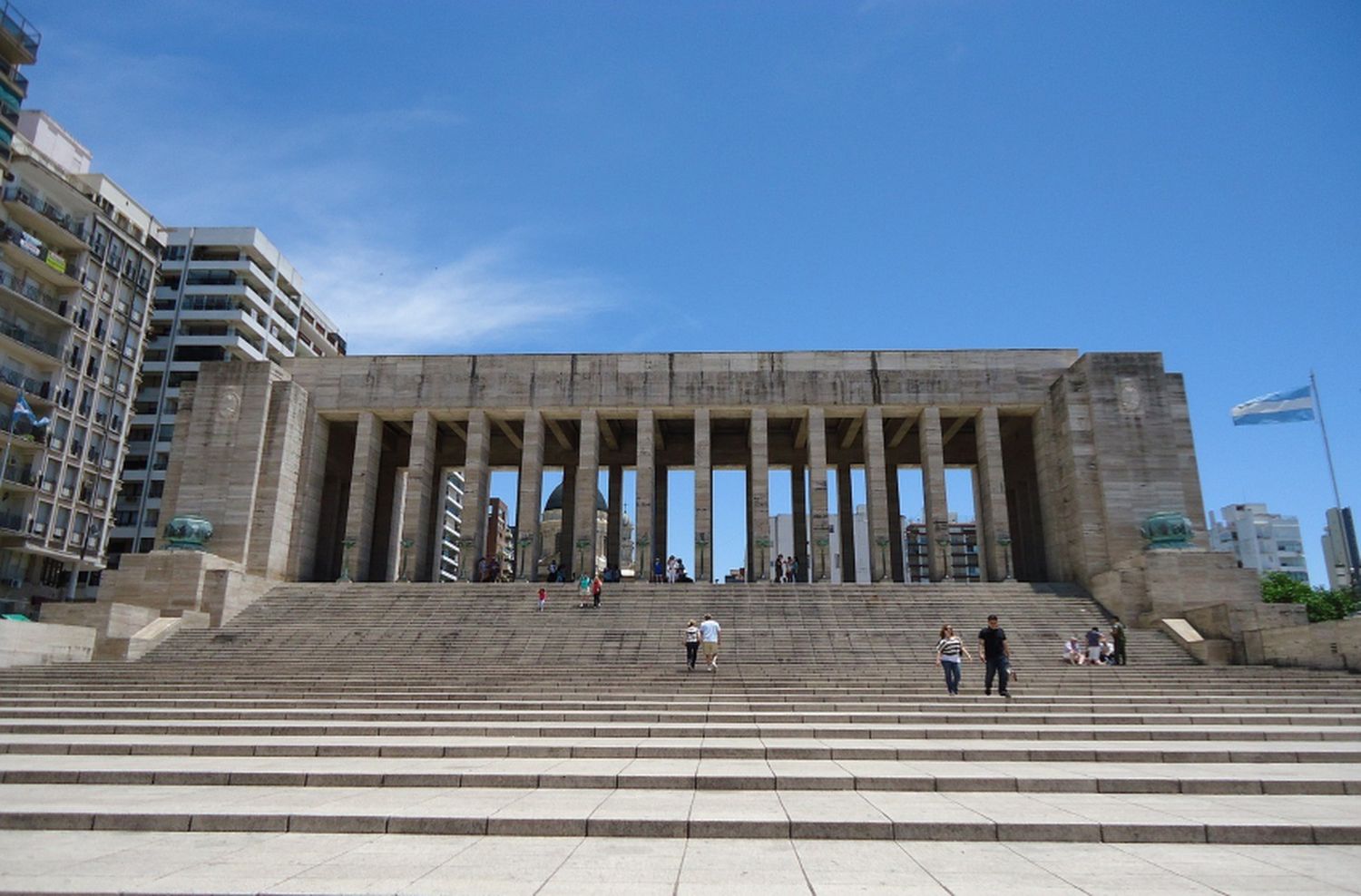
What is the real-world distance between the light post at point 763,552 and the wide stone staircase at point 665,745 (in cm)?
842

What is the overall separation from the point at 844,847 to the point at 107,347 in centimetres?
5154

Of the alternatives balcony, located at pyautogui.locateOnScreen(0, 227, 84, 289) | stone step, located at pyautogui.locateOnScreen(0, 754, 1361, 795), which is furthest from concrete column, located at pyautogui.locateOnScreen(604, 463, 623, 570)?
balcony, located at pyautogui.locateOnScreen(0, 227, 84, 289)

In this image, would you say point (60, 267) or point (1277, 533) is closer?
point (60, 267)

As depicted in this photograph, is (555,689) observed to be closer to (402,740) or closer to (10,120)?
(402,740)

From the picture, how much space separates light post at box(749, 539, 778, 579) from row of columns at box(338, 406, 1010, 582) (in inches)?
1.4

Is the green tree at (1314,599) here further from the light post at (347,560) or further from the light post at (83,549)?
the light post at (83,549)

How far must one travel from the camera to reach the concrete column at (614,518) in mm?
38156

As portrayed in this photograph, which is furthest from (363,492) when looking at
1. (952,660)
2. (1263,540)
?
(1263,540)

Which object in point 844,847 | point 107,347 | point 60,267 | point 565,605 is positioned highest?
point 60,267

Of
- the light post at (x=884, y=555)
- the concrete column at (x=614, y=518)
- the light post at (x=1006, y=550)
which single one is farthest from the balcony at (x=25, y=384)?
the light post at (x=1006, y=550)

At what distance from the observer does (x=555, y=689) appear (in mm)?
15602

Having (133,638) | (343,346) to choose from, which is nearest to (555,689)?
(133,638)

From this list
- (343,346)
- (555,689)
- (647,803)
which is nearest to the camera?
(647,803)

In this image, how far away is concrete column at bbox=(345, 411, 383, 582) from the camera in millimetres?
32750
